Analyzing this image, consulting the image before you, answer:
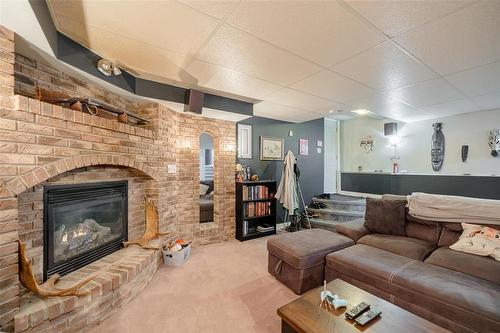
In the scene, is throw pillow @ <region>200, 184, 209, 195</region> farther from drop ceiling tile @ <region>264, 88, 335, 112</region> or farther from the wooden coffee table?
the wooden coffee table

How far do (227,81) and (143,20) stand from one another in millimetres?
1154

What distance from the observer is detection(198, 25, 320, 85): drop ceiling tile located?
169 cm

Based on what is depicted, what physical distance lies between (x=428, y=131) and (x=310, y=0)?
4645mm

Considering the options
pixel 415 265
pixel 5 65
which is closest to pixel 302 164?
pixel 415 265

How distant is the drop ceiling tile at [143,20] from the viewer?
134 cm

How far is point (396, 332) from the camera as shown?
118cm

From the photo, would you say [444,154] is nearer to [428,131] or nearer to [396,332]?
[428,131]

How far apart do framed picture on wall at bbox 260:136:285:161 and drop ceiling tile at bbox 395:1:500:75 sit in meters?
2.78

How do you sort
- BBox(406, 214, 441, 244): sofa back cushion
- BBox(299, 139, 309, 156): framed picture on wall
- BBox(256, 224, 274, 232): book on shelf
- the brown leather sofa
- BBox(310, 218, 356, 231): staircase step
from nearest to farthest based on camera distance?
the brown leather sofa < BBox(406, 214, 441, 244): sofa back cushion < BBox(256, 224, 274, 232): book on shelf < BBox(310, 218, 356, 231): staircase step < BBox(299, 139, 309, 156): framed picture on wall

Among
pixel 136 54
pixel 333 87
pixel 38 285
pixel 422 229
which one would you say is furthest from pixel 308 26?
pixel 38 285

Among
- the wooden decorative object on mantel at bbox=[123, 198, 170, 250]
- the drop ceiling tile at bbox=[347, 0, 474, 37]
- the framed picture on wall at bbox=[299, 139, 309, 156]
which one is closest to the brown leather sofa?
the drop ceiling tile at bbox=[347, 0, 474, 37]

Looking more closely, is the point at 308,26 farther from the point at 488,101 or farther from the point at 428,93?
the point at 488,101

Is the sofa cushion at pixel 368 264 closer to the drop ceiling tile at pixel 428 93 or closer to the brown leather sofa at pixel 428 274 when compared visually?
the brown leather sofa at pixel 428 274

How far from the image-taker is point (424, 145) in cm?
447
